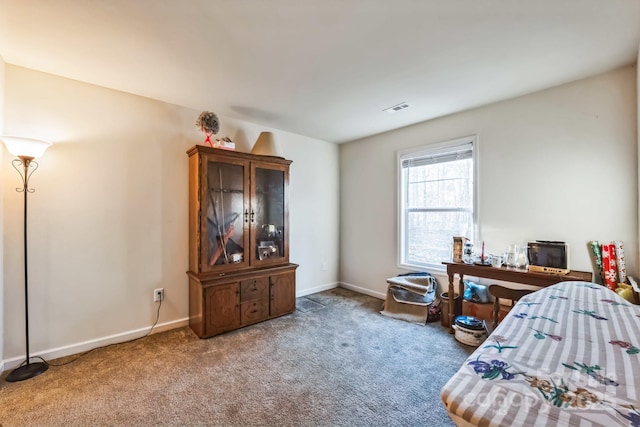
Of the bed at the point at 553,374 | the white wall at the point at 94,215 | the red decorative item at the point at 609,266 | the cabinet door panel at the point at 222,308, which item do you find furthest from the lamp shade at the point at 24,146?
the red decorative item at the point at 609,266

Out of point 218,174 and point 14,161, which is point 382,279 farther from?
point 14,161

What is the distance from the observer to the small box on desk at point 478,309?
2770mm

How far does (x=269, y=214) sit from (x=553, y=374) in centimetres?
290

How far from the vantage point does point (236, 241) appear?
3.04m

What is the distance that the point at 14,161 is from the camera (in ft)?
7.16

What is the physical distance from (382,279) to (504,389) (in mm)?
3320

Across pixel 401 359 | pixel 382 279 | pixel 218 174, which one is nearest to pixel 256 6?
pixel 218 174

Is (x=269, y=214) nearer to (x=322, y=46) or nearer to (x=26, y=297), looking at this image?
(x=322, y=46)

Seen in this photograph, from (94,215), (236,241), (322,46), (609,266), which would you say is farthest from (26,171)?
(609,266)

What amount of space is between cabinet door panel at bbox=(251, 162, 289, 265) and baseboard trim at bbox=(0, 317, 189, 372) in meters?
1.10

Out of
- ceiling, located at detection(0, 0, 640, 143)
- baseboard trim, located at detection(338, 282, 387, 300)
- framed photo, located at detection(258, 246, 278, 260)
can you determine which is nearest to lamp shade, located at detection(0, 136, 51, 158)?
ceiling, located at detection(0, 0, 640, 143)

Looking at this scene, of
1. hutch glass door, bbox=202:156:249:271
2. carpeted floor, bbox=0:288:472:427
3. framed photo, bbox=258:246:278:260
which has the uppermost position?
hutch glass door, bbox=202:156:249:271

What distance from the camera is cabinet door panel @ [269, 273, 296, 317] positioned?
3.18 m

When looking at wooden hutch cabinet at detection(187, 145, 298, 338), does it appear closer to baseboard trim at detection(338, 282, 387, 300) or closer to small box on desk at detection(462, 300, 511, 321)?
baseboard trim at detection(338, 282, 387, 300)
